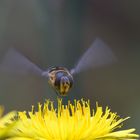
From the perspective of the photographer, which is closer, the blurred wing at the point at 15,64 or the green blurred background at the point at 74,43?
the blurred wing at the point at 15,64

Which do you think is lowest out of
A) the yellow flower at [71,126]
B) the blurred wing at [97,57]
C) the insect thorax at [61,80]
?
the yellow flower at [71,126]

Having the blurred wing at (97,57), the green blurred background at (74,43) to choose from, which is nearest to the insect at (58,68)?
the blurred wing at (97,57)

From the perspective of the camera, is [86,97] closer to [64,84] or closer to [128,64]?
[128,64]

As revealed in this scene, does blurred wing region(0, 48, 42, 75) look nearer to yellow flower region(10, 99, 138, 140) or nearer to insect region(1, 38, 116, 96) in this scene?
insect region(1, 38, 116, 96)

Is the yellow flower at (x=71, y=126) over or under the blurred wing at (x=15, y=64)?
under

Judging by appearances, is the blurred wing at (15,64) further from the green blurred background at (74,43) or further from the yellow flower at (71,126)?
the green blurred background at (74,43)

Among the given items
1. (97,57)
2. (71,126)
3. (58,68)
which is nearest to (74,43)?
(58,68)

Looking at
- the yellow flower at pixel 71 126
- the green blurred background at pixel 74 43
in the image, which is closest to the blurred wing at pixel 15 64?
the yellow flower at pixel 71 126

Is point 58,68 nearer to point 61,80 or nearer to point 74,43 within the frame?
point 61,80
